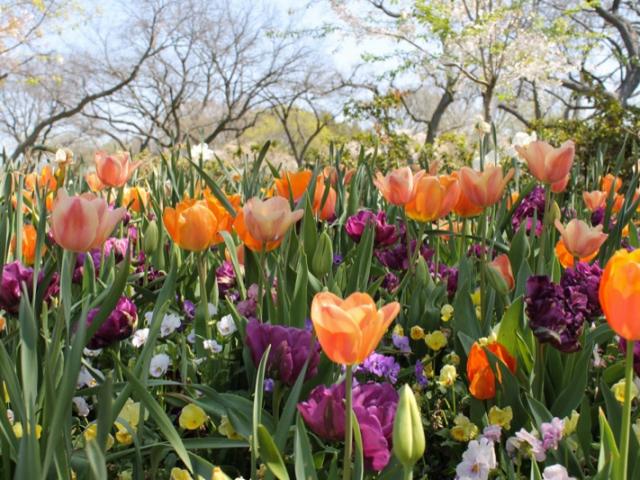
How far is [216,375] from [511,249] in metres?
0.56

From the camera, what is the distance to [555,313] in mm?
748

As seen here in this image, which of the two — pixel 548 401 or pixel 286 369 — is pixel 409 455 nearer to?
pixel 286 369

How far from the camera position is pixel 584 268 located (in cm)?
89

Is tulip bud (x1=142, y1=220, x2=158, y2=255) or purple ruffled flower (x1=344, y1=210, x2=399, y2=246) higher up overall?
purple ruffled flower (x1=344, y1=210, x2=399, y2=246)

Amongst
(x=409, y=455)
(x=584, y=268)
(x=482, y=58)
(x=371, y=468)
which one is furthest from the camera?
(x=482, y=58)

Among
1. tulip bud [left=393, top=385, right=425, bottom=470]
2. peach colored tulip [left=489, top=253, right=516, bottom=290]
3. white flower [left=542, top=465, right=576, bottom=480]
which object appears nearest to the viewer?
tulip bud [left=393, top=385, right=425, bottom=470]

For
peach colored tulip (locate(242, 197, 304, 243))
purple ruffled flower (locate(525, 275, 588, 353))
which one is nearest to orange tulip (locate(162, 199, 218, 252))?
peach colored tulip (locate(242, 197, 304, 243))

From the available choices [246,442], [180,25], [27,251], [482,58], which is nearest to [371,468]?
[246,442]

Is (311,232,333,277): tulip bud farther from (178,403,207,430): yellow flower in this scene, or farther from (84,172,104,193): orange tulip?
(84,172,104,193): orange tulip

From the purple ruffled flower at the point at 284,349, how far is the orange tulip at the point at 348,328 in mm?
217

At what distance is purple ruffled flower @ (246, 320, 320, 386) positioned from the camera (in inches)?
29.3

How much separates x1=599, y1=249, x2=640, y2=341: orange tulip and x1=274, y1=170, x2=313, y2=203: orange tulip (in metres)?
0.86

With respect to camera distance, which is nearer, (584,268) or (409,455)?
(409,455)

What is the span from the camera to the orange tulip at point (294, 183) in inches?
52.7
